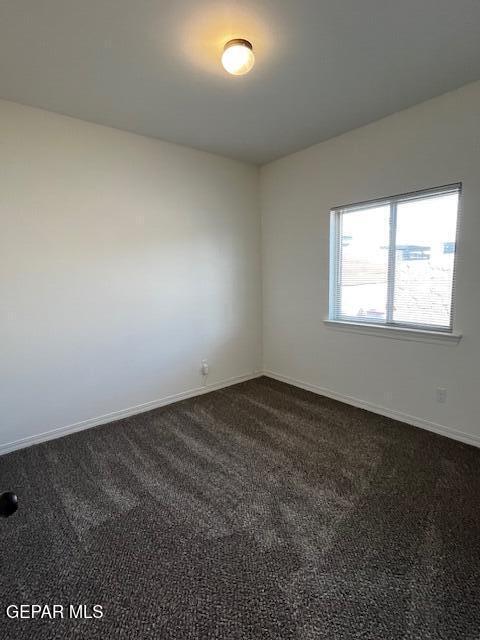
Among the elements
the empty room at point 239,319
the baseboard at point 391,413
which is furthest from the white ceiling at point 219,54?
the baseboard at point 391,413

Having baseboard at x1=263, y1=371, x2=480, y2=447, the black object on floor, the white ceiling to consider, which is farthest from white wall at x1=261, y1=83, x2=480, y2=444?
the black object on floor

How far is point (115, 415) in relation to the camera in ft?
10.4

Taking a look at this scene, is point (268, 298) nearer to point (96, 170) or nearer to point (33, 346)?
point (96, 170)

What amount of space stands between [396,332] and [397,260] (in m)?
0.66

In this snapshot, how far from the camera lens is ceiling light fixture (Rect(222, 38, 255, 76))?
1.83 metres

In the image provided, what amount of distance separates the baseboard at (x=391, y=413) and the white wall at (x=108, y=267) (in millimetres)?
929

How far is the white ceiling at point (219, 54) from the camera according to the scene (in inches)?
65.8

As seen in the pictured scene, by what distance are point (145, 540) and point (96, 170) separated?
284 centimetres

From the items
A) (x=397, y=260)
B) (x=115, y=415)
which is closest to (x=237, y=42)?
(x=397, y=260)

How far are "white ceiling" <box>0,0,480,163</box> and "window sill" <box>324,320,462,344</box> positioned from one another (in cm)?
185

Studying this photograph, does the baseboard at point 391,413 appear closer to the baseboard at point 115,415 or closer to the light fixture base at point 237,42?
the baseboard at point 115,415

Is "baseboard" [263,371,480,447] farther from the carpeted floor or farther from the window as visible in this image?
the window

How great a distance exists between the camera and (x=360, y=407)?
3.29 m

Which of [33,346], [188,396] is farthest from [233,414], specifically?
[33,346]
